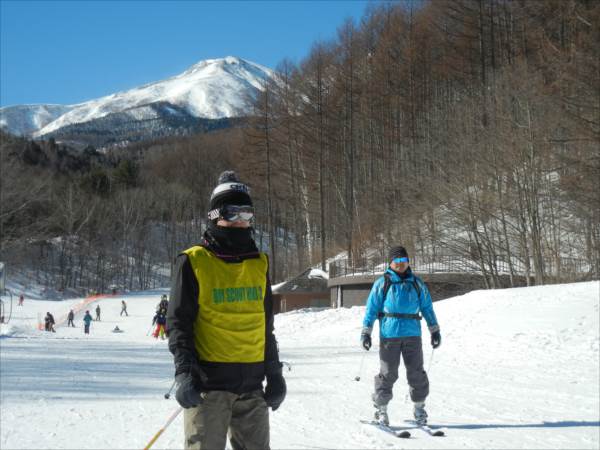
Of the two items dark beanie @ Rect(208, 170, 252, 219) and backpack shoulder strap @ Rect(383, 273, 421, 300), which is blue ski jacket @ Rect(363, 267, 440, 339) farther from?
dark beanie @ Rect(208, 170, 252, 219)

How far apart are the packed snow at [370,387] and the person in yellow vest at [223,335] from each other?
91.4 inches

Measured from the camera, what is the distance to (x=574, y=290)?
56.6 ft

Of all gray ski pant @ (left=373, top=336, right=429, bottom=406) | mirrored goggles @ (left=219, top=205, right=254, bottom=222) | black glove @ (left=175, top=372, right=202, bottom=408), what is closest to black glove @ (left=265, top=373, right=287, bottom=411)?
black glove @ (left=175, top=372, right=202, bottom=408)

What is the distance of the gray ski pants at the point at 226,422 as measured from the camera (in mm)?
3398

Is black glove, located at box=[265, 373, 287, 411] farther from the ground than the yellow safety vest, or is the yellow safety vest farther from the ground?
the yellow safety vest

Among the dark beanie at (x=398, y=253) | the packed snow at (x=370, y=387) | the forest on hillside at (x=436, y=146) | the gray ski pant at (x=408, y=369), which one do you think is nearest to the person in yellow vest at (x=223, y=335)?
the packed snow at (x=370, y=387)

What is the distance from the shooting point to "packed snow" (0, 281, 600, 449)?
6805 millimetres

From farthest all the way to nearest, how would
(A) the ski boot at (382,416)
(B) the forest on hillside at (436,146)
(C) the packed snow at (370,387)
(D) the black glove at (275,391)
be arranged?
(B) the forest on hillside at (436,146)
(A) the ski boot at (382,416)
(C) the packed snow at (370,387)
(D) the black glove at (275,391)

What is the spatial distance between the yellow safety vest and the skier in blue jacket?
12.4ft

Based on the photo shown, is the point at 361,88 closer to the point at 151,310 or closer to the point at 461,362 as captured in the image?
the point at 151,310

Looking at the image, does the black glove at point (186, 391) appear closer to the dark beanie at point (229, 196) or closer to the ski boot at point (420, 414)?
the dark beanie at point (229, 196)

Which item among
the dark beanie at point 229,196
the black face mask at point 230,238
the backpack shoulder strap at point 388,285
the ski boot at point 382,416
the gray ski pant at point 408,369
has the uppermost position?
the dark beanie at point 229,196

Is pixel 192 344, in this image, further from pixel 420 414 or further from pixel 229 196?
pixel 420 414

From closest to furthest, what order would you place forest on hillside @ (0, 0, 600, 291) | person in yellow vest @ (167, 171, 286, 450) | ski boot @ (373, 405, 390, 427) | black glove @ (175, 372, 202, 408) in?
black glove @ (175, 372, 202, 408), person in yellow vest @ (167, 171, 286, 450), ski boot @ (373, 405, 390, 427), forest on hillside @ (0, 0, 600, 291)
